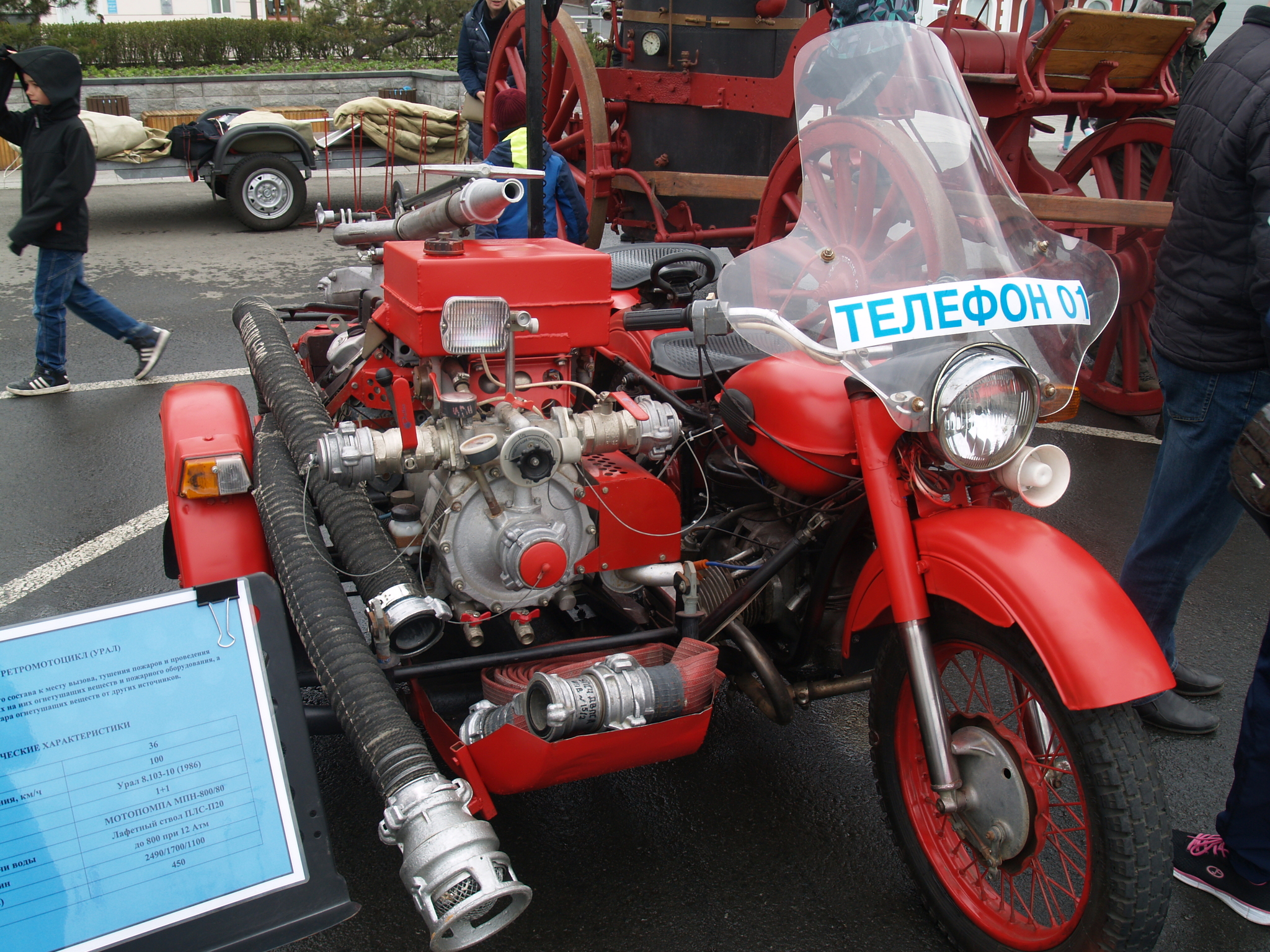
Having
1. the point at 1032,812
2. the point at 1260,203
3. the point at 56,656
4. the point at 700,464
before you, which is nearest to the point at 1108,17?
the point at 1260,203

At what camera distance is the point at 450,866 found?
157 cm

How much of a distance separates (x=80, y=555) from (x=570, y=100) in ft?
13.2

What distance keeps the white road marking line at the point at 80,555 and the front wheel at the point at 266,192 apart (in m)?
6.40

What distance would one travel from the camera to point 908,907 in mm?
2188

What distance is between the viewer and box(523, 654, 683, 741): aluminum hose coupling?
1.90m

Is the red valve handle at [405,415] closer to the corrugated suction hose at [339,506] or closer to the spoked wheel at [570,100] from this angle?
the corrugated suction hose at [339,506]

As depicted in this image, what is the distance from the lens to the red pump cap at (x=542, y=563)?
6.84ft

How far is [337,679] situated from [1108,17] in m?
4.41

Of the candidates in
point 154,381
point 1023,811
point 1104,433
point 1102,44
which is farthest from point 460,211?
point 154,381

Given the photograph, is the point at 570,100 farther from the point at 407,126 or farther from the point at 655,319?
the point at 407,126

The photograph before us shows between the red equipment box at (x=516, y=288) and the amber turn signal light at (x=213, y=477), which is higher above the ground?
the red equipment box at (x=516, y=288)

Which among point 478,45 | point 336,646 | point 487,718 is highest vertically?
point 478,45

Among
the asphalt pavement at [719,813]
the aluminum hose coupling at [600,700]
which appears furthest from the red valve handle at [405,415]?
the asphalt pavement at [719,813]

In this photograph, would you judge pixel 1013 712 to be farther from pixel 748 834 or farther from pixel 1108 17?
pixel 1108 17
